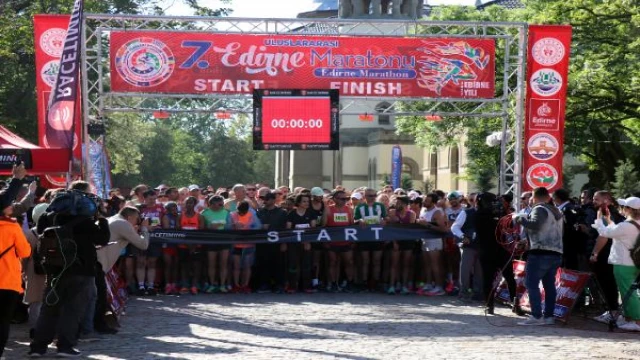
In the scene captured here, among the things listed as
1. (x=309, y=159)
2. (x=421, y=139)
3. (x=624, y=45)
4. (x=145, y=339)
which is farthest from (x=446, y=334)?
(x=309, y=159)

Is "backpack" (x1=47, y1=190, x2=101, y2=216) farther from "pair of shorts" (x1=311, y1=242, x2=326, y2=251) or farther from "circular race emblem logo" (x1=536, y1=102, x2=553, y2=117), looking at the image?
"circular race emblem logo" (x1=536, y1=102, x2=553, y2=117)

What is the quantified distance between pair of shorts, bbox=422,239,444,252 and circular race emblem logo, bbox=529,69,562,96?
491 centimetres

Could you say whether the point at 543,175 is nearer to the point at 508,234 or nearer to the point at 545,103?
the point at 545,103

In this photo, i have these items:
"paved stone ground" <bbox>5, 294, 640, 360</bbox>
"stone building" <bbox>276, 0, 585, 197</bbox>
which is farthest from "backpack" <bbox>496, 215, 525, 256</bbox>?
"stone building" <bbox>276, 0, 585, 197</bbox>

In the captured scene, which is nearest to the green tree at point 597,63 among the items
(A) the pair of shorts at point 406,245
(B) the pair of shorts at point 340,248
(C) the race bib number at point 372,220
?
(A) the pair of shorts at point 406,245

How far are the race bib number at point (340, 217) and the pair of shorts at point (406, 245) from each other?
1.05 meters

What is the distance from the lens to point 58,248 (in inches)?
416

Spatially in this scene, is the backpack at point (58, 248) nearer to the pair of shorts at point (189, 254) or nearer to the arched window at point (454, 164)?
the pair of shorts at point (189, 254)

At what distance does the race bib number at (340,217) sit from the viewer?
18484 mm

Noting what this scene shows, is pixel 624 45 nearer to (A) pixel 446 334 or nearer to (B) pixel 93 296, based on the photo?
(A) pixel 446 334

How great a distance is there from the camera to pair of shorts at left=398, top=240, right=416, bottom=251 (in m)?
18.6

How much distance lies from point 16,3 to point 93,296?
77.1 ft

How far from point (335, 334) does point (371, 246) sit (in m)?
6.21

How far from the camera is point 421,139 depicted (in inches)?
1721
